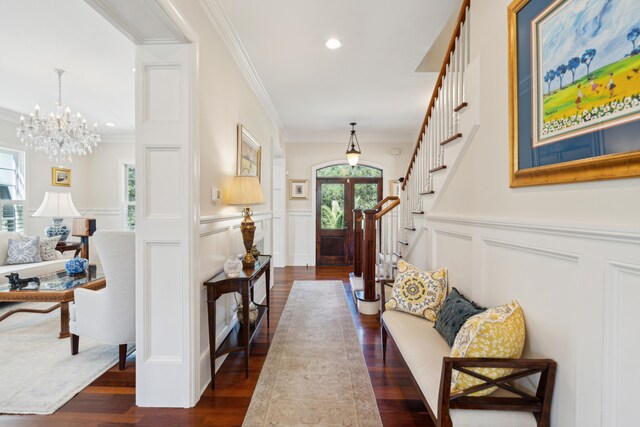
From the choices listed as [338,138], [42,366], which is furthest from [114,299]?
[338,138]

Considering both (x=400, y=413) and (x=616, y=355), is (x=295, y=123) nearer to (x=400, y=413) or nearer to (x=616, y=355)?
(x=400, y=413)

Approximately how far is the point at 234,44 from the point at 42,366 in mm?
3070

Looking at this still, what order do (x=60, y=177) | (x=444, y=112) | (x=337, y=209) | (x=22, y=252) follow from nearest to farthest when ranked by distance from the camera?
(x=444, y=112), (x=22, y=252), (x=60, y=177), (x=337, y=209)

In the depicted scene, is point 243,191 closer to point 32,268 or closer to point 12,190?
point 32,268

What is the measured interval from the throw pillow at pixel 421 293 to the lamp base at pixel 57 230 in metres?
5.49

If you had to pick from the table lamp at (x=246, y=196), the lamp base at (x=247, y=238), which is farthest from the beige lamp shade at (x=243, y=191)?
the lamp base at (x=247, y=238)

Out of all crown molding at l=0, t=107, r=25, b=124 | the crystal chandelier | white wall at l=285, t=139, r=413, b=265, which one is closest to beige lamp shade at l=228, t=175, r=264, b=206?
the crystal chandelier

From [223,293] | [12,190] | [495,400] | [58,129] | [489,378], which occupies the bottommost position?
[495,400]

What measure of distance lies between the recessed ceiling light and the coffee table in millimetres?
3203

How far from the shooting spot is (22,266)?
156 inches

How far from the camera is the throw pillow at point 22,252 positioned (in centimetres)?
411

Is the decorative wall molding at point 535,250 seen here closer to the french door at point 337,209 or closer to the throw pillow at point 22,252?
the french door at point 337,209

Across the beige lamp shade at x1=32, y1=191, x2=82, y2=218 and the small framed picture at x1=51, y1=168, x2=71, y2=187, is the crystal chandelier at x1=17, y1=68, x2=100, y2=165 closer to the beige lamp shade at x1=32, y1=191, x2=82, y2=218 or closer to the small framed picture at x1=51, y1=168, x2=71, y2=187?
the beige lamp shade at x1=32, y1=191, x2=82, y2=218

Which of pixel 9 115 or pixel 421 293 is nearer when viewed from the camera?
pixel 421 293
